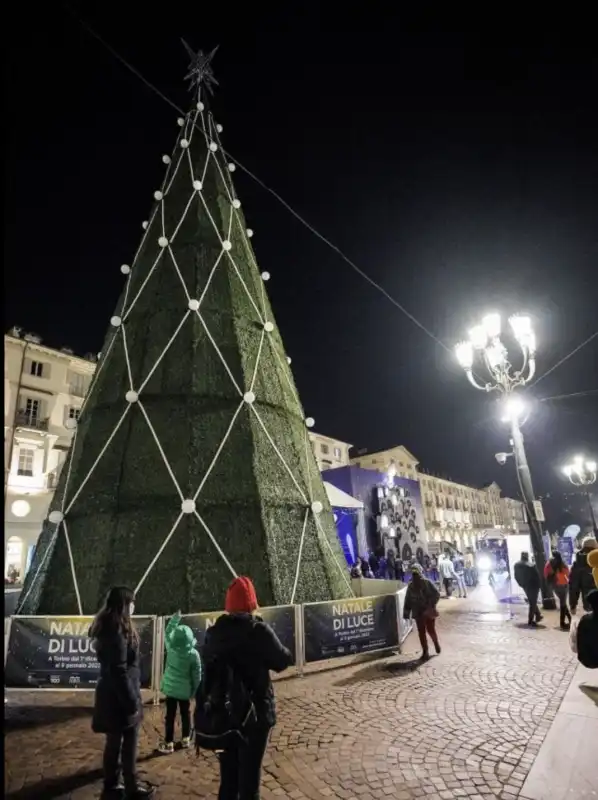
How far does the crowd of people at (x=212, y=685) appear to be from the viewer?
2811mm

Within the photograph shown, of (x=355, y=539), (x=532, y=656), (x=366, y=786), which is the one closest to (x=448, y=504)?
(x=355, y=539)

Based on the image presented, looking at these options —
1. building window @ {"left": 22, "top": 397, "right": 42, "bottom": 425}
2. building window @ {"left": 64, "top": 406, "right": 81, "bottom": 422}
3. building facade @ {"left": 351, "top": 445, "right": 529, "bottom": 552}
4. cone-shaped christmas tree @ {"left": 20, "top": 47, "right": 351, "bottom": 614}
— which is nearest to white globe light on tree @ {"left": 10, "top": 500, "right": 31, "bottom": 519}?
building window @ {"left": 22, "top": 397, "right": 42, "bottom": 425}

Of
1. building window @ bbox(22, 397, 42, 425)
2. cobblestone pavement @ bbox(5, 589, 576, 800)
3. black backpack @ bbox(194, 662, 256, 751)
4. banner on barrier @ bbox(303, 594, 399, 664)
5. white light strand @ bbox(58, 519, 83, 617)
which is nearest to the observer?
black backpack @ bbox(194, 662, 256, 751)

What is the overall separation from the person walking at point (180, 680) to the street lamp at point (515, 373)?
10.7m

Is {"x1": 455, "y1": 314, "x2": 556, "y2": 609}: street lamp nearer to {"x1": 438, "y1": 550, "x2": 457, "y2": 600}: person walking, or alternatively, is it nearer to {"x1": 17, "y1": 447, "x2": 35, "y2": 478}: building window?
{"x1": 438, "y1": 550, "x2": 457, "y2": 600}: person walking

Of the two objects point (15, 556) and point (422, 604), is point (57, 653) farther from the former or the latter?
point (15, 556)

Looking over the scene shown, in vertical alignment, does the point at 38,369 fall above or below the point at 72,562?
above

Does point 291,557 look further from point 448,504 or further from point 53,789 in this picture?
point 448,504

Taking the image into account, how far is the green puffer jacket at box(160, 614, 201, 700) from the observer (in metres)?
4.33

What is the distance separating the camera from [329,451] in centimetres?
5094

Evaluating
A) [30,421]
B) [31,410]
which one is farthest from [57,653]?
[31,410]

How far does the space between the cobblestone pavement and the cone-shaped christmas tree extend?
1.27m

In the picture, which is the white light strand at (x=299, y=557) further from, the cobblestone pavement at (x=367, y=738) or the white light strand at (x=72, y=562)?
the white light strand at (x=72, y=562)

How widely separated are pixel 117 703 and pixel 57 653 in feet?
9.20
